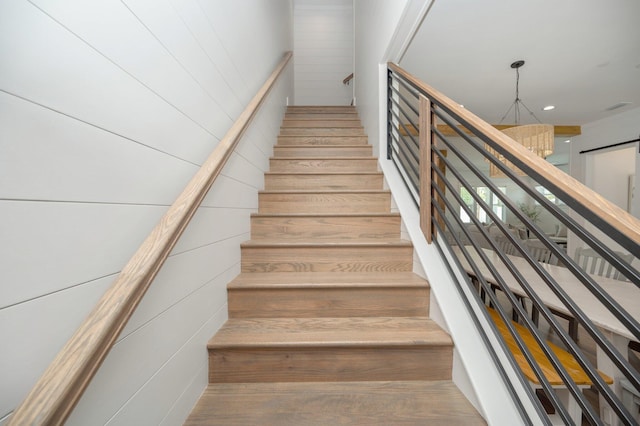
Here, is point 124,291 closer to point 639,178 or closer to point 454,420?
point 454,420

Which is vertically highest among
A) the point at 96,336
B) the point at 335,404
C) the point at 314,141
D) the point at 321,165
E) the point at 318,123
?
the point at 318,123

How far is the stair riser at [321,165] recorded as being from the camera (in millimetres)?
2461

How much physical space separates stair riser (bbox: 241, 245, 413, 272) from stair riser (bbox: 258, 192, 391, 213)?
0.48 m

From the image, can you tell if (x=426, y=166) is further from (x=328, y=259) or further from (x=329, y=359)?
(x=329, y=359)

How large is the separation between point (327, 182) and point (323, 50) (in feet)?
14.5

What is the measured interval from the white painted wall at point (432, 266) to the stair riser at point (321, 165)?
0.18 meters

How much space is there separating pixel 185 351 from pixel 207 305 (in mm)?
205

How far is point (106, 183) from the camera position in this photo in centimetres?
64

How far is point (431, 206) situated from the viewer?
58.3 inches

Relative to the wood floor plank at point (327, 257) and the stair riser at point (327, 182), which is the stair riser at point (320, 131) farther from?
the wood floor plank at point (327, 257)

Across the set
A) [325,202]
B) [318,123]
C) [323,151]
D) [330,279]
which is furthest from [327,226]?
[318,123]

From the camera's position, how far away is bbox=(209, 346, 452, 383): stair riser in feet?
3.70

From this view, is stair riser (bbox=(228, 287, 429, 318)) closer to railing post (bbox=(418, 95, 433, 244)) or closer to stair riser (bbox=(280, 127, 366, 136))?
railing post (bbox=(418, 95, 433, 244))

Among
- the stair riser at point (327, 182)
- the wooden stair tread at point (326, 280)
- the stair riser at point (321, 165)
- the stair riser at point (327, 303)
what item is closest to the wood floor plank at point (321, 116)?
the stair riser at point (321, 165)
